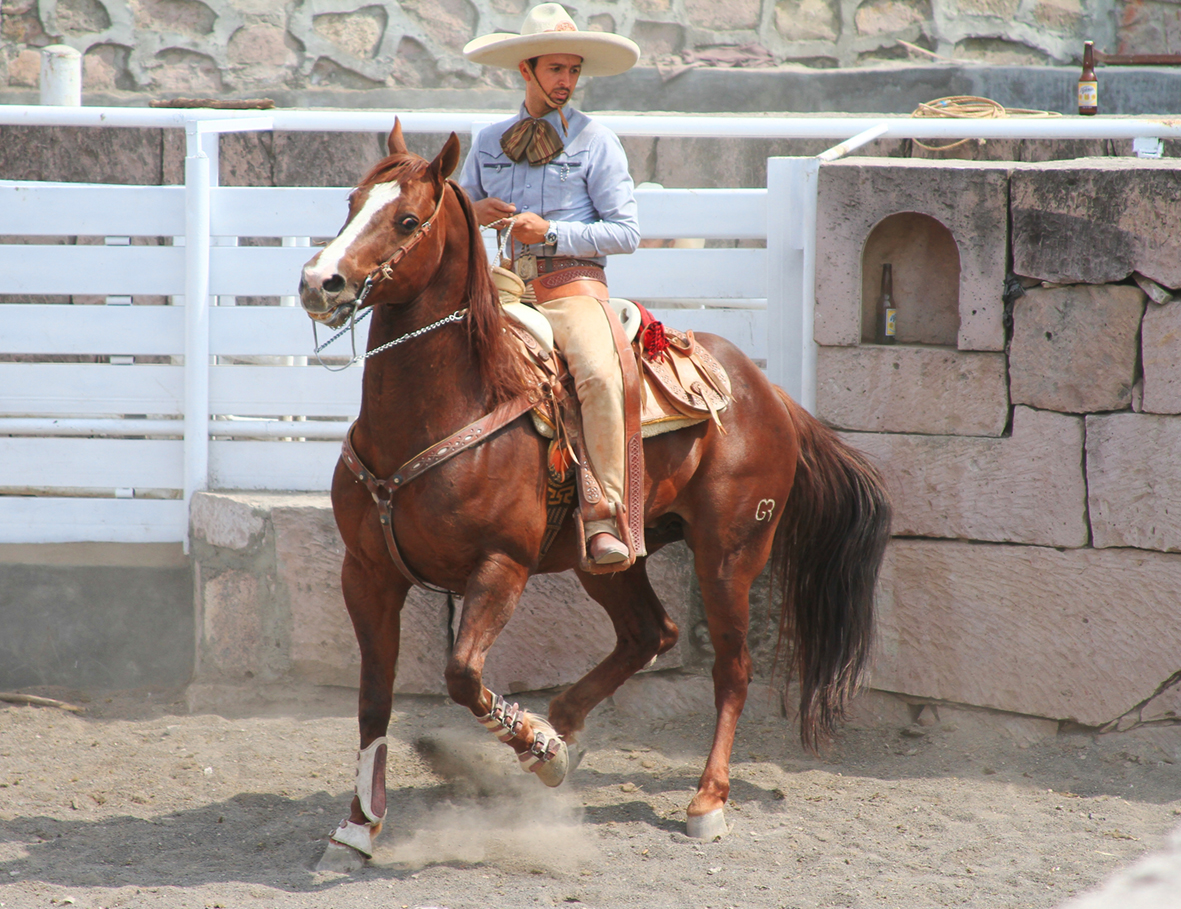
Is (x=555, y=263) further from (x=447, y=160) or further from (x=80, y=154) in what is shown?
(x=80, y=154)

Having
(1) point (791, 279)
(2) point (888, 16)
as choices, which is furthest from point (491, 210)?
(2) point (888, 16)

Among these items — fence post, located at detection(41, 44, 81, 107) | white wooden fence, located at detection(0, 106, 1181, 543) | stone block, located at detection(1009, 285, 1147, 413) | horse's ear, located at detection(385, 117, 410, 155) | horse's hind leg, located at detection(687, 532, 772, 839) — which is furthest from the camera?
fence post, located at detection(41, 44, 81, 107)

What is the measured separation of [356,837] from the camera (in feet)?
12.4

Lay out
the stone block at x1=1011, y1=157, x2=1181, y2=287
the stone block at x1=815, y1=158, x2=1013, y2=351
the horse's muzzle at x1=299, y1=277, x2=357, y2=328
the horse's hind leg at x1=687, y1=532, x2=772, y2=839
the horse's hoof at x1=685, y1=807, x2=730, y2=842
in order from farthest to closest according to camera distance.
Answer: the stone block at x1=815, y1=158, x2=1013, y2=351 → the stone block at x1=1011, y1=157, x2=1181, y2=287 → the horse's hind leg at x1=687, y1=532, x2=772, y2=839 → the horse's hoof at x1=685, y1=807, x2=730, y2=842 → the horse's muzzle at x1=299, y1=277, x2=357, y2=328

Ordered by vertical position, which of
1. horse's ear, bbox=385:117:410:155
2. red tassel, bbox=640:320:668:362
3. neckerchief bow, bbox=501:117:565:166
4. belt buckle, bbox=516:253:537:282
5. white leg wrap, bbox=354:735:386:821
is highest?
neckerchief bow, bbox=501:117:565:166

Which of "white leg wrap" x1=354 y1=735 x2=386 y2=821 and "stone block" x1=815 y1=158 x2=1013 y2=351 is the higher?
"stone block" x1=815 y1=158 x2=1013 y2=351

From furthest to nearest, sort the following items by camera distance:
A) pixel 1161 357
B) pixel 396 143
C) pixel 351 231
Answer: pixel 1161 357
pixel 396 143
pixel 351 231

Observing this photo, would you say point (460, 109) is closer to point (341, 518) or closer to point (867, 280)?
point (867, 280)

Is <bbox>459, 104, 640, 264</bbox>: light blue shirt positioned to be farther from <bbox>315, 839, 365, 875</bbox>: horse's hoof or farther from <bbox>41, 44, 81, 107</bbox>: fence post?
<bbox>41, 44, 81, 107</bbox>: fence post

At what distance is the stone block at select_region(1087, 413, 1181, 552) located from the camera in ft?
14.9

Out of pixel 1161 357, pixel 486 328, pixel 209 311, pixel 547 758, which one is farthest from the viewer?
pixel 209 311

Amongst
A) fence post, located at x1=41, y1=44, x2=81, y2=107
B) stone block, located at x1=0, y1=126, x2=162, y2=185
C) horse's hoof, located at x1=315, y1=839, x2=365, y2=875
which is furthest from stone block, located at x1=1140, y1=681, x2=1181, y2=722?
fence post, located at x1=41, y1=44, x2=81, y2=107

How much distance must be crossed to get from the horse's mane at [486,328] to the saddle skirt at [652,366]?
99 mm

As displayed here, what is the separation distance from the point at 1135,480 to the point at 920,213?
1.31 m
